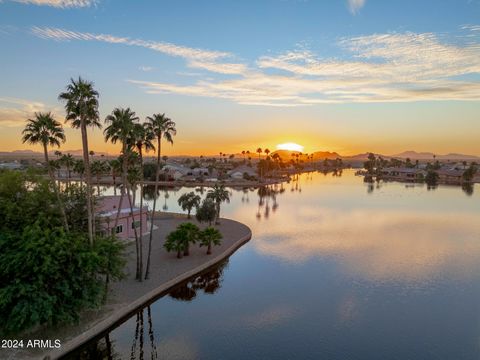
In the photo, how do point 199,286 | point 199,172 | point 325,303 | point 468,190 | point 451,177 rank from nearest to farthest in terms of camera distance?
point 325,303
point 199,286
point 468,190
point 199,172
point 451,177

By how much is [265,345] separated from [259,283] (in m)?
12.4

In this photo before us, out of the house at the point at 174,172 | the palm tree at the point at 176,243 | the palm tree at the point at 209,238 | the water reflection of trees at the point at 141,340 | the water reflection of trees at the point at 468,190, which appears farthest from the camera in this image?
the house at the point at 174,172

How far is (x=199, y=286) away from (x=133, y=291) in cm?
740

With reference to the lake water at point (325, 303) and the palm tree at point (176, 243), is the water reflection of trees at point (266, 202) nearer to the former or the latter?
the lake water at point (325, 303)

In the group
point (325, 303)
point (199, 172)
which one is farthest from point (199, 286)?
point (199, 172)

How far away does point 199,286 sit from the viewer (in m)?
37.0

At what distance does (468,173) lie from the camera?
559 feet

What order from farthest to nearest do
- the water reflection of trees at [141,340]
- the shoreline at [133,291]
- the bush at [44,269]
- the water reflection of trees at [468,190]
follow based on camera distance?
the water reflection of trees at [468,190], the water reflection of trees at [141,340], the shoreline at [133,291], the bush at [44,269]

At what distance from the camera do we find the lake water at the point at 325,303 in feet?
85.8

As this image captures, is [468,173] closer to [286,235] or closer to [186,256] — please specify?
[286,235]

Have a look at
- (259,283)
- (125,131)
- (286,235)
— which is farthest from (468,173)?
(125,131)

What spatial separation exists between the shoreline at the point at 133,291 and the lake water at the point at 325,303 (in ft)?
3.12

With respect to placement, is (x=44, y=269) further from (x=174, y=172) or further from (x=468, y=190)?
(x=468, y=190)

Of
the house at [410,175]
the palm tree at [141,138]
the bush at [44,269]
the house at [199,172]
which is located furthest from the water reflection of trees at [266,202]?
the house at [410,175]
